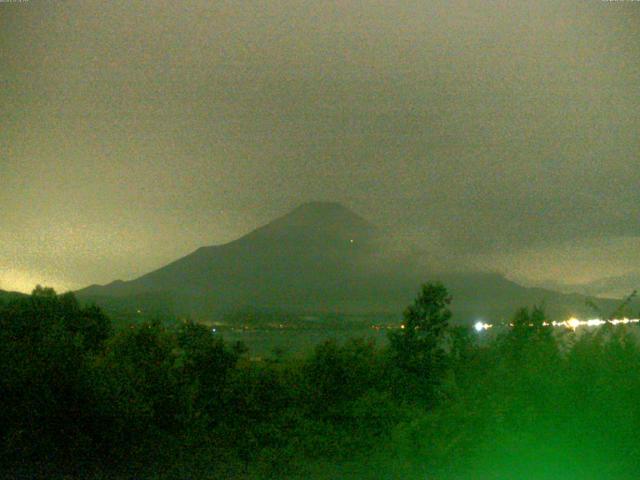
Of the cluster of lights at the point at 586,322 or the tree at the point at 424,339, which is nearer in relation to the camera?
the cluster of lights at the point at 586,322

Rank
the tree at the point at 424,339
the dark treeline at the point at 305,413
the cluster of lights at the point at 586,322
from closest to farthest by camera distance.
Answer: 1. the dark treeline at the point at 305,413
2. the cluster of lights at the point at 586,322
3. the tree at the point at 424,339

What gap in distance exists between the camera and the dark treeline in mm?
8359

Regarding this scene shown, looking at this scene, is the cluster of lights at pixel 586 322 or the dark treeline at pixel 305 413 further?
the cluster of lights at pixel 586 322

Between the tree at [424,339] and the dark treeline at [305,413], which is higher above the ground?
the tree at [424,339]

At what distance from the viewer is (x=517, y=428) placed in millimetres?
8664

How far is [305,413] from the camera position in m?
11.1

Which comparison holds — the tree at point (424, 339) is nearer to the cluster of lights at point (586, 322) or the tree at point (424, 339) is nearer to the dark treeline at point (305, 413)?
the dark treeline at point (305, 413)

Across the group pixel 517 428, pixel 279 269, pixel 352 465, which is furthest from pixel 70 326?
pixel 279 269

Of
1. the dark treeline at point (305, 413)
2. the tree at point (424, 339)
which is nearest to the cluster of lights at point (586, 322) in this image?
the dark treeline at point (305, 413)

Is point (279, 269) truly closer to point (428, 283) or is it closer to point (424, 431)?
point (428, 283)

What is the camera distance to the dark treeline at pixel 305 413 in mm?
8359

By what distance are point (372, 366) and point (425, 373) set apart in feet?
3.01

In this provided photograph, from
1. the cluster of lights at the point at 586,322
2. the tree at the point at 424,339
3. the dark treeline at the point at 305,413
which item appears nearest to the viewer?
the dark treeline at the point at 305,413

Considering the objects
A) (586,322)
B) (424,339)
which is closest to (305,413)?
(424,339)
